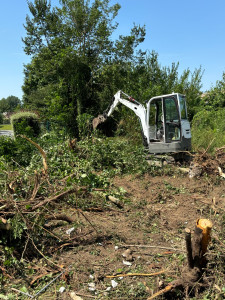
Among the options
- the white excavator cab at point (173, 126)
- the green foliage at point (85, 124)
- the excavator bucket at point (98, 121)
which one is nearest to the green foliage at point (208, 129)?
the white excavator cab at point (173, 126)

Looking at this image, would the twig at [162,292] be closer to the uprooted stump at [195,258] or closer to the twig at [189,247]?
the uprooted stump at [195,258]

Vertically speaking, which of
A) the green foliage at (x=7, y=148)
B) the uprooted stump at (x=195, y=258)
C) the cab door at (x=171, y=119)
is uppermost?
the cab door at (x=171, y=119)

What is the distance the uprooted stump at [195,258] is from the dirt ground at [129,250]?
9 centimetres

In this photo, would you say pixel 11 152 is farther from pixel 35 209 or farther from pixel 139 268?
pixel 139 268

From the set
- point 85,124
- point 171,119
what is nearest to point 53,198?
point 171,119

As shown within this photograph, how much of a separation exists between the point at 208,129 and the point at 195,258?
39.2ft

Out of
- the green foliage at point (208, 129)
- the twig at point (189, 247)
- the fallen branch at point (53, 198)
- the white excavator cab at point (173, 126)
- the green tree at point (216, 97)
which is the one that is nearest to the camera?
the twig at point (189, 247)

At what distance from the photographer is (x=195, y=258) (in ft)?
9.14

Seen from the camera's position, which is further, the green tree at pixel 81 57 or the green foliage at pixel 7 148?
the green tree at pixel 81 57

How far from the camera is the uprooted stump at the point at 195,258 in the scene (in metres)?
2.71

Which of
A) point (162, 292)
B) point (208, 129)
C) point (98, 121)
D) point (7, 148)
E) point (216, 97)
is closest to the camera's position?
point (162, 292)

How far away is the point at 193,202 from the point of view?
5.92 m

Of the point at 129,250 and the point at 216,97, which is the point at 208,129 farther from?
the point at 129,250

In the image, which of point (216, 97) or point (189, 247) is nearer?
point (189, 247)
